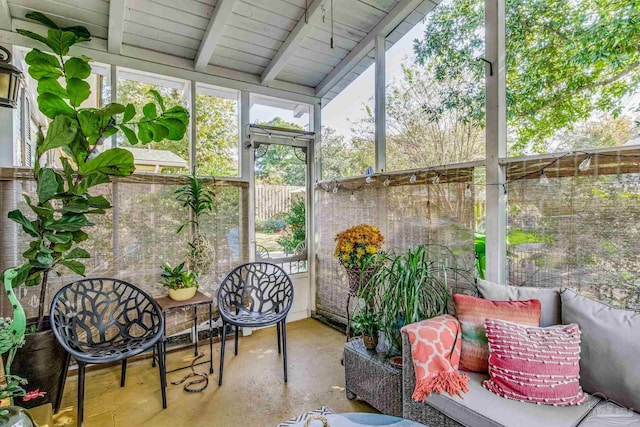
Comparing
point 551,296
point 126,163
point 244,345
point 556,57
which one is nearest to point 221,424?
point 244,345

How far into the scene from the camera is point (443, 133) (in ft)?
8.66

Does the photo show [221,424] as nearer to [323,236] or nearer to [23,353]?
[23,353]

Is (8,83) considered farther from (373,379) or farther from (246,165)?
(373,379)

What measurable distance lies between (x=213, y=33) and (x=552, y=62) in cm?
258

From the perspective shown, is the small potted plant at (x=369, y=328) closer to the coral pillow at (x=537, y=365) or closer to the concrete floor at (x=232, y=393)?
the concrete floor at (x=232, y=393)

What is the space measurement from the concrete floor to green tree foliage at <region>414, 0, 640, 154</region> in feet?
7.46

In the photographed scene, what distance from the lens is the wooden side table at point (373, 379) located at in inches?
81.7

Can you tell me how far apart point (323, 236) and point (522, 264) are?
2.25m

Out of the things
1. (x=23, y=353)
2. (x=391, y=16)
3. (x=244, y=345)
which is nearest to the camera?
(x=23, y=353)

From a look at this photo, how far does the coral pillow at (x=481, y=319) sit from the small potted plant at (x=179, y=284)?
2.20 metres

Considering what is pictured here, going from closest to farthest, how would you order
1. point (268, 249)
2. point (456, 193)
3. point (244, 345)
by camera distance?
point (456, 193), point (244, 345), point (268, 249)

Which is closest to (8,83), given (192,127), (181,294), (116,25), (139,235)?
(116,25)

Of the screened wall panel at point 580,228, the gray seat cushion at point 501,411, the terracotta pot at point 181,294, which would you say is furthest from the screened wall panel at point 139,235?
the screened wall panel at point 580,228

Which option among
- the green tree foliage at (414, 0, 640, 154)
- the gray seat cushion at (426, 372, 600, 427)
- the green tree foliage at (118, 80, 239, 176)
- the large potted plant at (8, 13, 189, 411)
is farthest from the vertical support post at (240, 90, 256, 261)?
the gray seat cushion at (426, 372, 600, 427)
